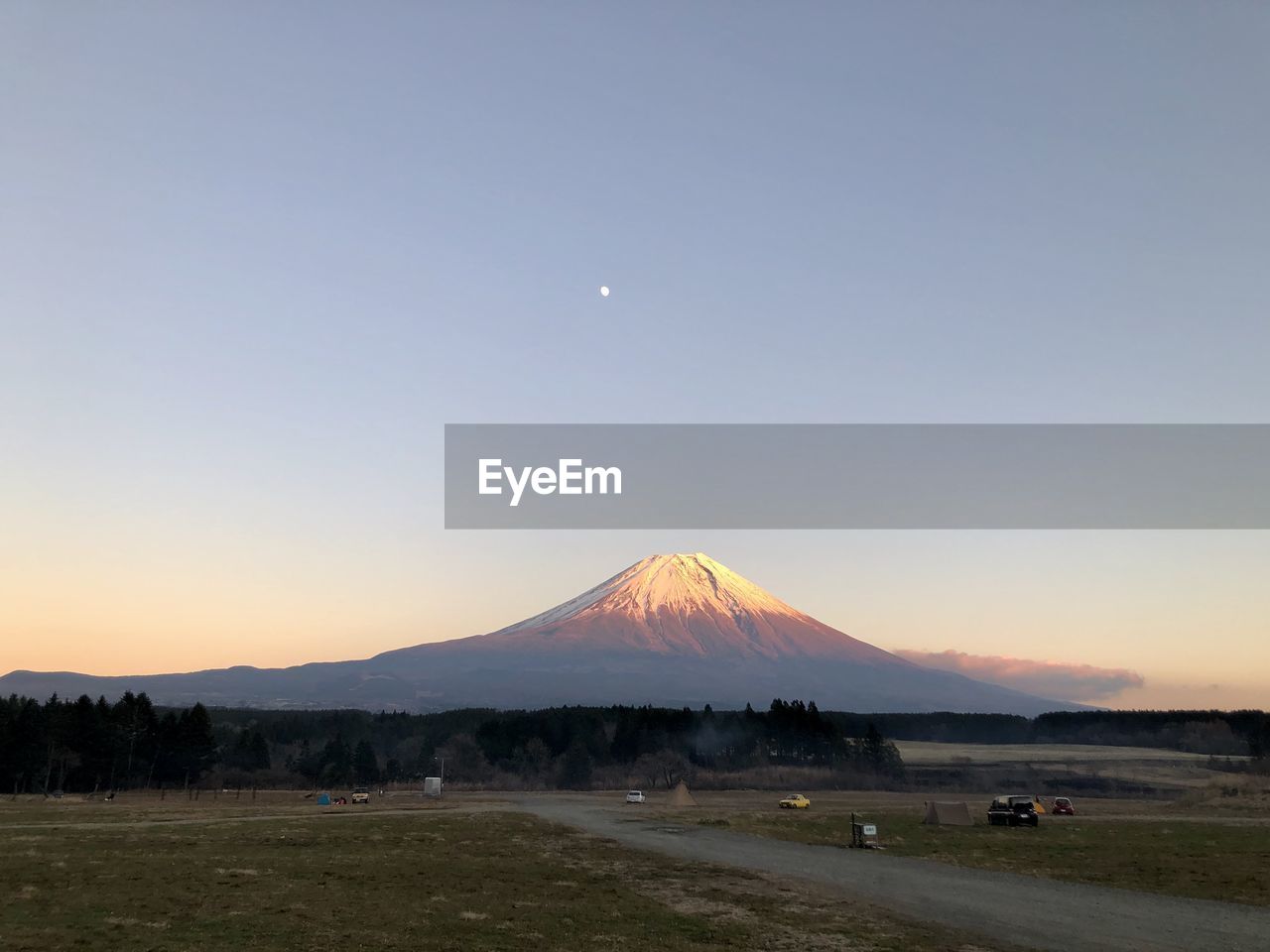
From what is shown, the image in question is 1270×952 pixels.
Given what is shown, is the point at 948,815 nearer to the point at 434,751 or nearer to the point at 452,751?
the point at 452,751

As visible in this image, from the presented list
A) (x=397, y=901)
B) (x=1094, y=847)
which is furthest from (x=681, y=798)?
(x=397, y=901)

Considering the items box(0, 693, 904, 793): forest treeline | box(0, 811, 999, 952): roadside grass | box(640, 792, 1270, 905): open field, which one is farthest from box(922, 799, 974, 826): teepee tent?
box(0, 693, 904, 793): forest treeline

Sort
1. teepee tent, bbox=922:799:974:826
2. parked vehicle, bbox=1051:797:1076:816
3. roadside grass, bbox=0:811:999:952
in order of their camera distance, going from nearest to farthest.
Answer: roadside grass, bbox=0:811:999:952 → teepee tent, bbox=922:799:974:826 → parked vehicle, bbox=1051:797:1076:816

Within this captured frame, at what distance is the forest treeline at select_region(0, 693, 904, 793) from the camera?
12012cm

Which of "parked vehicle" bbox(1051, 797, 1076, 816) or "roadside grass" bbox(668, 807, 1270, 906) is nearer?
"roadside grass" bbox(668, 807, 1270, 906)

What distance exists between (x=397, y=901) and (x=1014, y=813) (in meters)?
51.0

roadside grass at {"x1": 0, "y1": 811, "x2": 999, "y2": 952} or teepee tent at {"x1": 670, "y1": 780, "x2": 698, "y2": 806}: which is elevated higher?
roadside grass at {"x1": 0, "y1": 811, "x2": 999, "y2": 952}

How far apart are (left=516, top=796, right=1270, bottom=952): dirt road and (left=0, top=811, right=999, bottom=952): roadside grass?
2167 millimetres

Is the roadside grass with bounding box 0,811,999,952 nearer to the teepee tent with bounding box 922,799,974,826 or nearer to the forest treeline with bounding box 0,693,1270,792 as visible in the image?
the teepee tent with bounding box 922,799,974,826

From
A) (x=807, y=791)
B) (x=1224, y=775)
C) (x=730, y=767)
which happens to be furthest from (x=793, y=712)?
(x=1224, y=775)

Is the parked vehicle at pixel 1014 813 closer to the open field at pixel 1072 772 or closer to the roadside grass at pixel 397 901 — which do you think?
the roadside grass at pixel 397 901

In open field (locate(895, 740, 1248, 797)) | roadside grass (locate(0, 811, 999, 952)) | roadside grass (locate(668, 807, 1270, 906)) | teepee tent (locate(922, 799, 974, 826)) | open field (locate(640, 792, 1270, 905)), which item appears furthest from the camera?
open field (locate(895, 740, 1248, 797))

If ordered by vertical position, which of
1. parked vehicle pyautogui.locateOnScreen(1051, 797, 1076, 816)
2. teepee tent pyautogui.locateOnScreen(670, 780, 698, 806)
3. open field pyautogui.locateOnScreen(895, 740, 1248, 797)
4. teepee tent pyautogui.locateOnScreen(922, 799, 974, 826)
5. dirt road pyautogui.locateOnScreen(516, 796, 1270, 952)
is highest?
dirt road pyautogui.locateOnScreen(516, 796, 1270, 952)

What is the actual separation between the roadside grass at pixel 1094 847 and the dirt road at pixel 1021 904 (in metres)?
2.61
